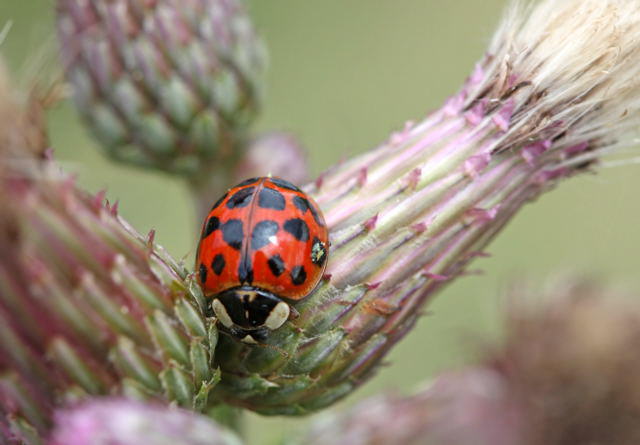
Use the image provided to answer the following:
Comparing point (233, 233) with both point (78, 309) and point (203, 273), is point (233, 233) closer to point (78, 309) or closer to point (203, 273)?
point (203, 273)

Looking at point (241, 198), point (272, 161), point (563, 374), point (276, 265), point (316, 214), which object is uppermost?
point (272, 161)

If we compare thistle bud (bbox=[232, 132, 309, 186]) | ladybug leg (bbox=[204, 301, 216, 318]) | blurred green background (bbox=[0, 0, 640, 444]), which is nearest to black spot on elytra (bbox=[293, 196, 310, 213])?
ladybug leg (bbox=[204, 301, 216, 318])

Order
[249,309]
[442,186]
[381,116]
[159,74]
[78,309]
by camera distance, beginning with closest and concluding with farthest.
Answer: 1. [78,309]
2. [249,309]
3. [442,186]
4. [159,74]
5. [381,116]

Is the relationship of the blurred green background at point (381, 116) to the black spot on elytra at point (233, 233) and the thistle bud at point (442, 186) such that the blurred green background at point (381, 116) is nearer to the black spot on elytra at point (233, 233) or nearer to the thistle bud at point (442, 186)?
the thistle bud at point (442, 186)

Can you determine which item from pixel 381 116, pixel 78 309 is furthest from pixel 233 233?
pixel 381 116

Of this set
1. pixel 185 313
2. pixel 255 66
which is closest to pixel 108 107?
pixel 255 66

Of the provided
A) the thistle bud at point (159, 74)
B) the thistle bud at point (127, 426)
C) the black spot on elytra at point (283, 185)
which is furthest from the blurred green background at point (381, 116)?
the thistle bud at point (127, 426)
